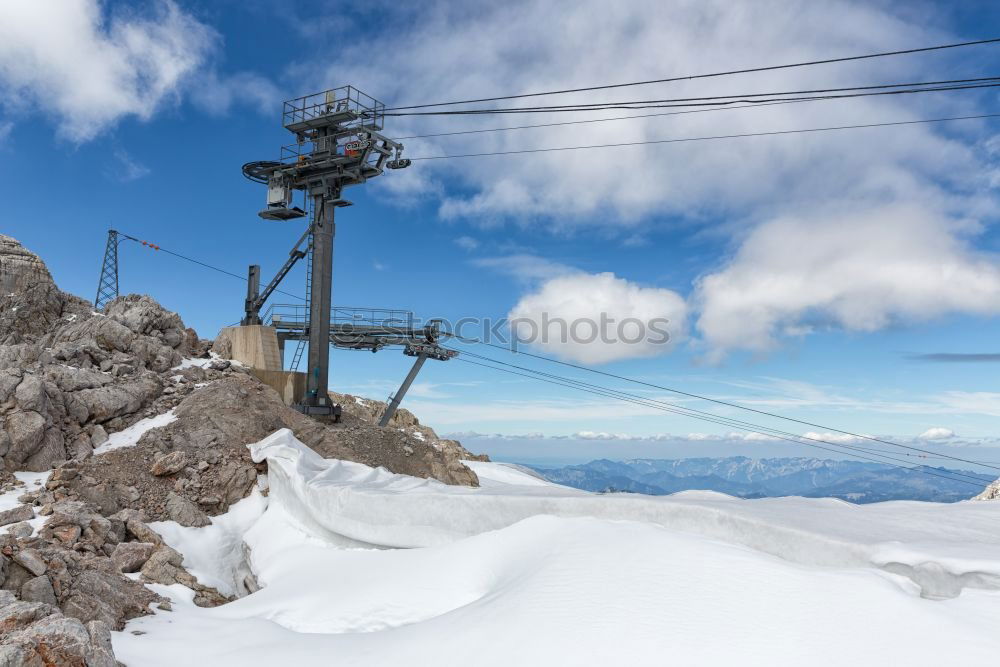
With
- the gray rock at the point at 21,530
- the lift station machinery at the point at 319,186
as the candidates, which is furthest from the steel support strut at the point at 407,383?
the gray rock at the point at 21,530

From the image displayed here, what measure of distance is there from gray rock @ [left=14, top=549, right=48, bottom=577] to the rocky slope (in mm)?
14

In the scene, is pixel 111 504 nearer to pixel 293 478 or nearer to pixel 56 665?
pixel 293 478

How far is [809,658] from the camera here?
498cm

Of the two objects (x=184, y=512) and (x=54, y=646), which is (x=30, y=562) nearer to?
(x=54, y=646)

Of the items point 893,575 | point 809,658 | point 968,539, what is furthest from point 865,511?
point 809,658

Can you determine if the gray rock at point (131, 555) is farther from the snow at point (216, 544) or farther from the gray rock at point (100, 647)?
the gray rock at point (100, 647)

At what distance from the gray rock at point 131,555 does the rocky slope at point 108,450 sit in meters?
0.02

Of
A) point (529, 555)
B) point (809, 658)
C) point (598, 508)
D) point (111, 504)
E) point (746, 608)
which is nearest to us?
point (809, 658)

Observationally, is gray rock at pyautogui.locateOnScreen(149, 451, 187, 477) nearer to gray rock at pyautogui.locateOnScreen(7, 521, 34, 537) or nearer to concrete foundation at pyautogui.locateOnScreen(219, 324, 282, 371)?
gray rock at pyautogui.locateOnScreen(7, 521, 34, 537)

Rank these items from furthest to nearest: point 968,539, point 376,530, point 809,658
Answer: point 376,530 → point 968,539 → point 809,658

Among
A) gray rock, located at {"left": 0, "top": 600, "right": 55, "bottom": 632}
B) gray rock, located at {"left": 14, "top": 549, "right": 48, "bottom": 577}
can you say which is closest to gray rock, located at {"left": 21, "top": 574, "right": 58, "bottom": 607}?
gray rock, located at {"left": 14, "top": 549, "right": 48, "bottom": 577}

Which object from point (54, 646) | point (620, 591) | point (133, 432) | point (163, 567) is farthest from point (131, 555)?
point (620, 591)

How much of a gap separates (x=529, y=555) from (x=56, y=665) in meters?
4.57

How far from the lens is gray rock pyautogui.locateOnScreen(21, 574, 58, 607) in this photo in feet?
24.2
